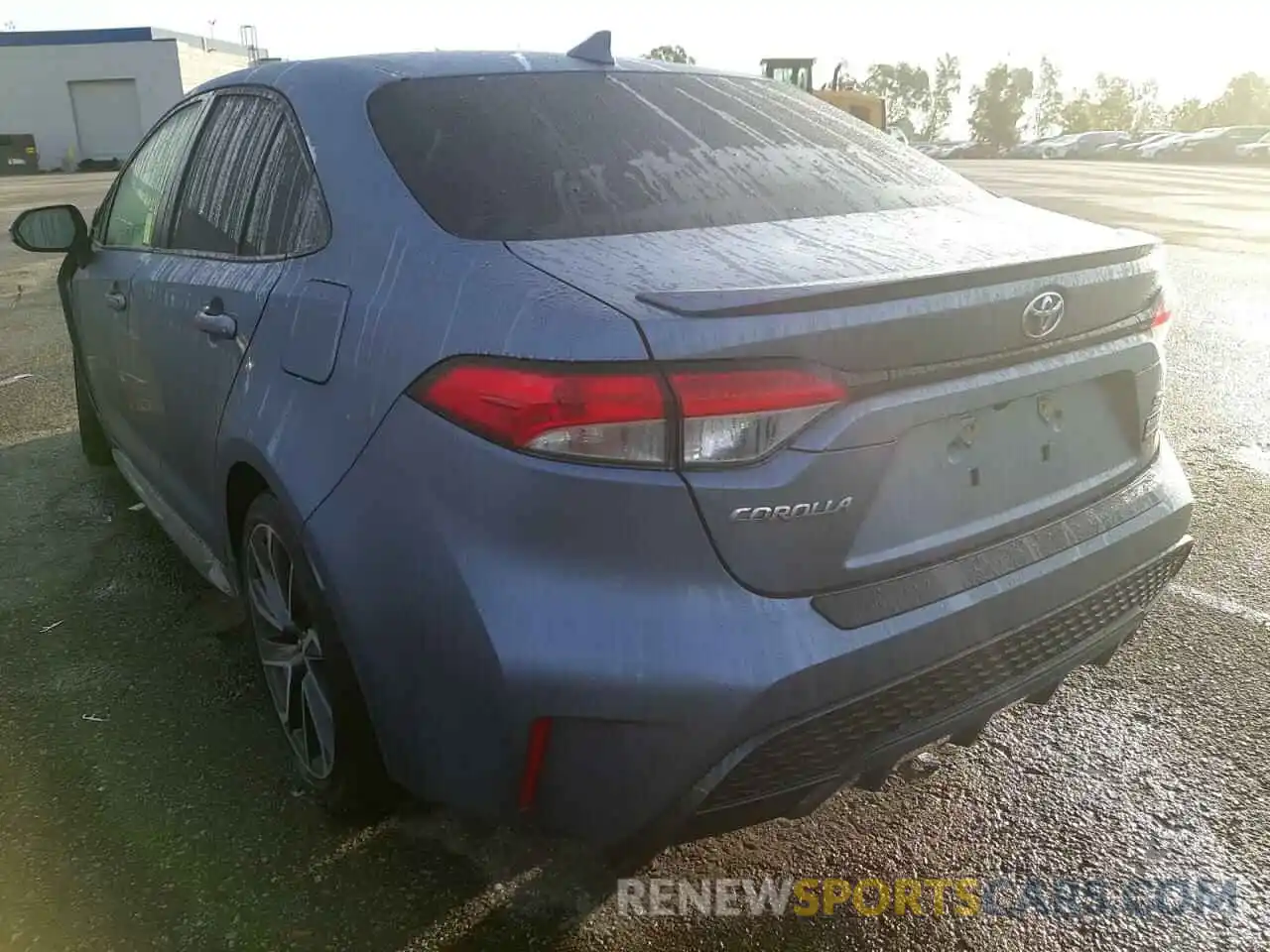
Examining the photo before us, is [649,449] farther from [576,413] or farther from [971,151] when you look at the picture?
[971,151]

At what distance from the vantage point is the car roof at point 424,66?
2.53 m

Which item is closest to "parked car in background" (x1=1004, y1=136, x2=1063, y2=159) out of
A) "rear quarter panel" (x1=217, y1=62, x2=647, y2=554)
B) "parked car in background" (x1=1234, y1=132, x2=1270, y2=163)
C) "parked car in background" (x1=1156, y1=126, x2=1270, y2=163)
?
"parked car in background" (x1=1156, y1=126, x2=1270, y2=163)

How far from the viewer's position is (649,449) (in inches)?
64.4

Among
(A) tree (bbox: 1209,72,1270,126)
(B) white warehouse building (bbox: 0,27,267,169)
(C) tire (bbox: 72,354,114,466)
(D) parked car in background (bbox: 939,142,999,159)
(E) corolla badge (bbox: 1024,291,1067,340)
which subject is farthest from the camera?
(A) tree (bbox: 1209,72,1270,126)

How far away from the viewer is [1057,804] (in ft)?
8.05

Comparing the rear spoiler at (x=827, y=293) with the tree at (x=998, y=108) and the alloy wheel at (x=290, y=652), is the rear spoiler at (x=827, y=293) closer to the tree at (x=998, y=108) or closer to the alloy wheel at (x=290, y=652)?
the alloy wheel at (x=290, y=652)

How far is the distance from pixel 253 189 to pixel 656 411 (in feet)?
5.08

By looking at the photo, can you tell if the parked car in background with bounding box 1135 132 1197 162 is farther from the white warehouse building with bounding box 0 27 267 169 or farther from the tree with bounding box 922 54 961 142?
the tree with bounding box 922 54 961 142

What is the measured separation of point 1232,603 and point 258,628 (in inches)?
116

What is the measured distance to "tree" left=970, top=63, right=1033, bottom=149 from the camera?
241 ft

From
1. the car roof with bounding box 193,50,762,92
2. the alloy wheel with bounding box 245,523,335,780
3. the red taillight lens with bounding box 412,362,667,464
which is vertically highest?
the car roof with bounding box 193,50,762,92

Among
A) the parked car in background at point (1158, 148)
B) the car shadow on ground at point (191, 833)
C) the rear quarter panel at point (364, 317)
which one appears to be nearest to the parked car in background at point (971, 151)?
the parked car in background at point (1158, 148)

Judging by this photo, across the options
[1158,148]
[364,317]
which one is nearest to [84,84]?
[1158,148]

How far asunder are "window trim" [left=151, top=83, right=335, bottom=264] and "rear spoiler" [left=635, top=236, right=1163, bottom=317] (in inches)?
36.5
